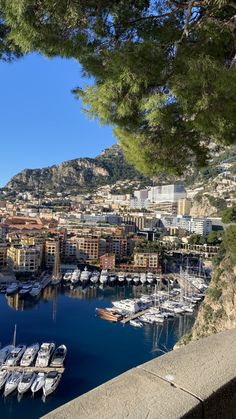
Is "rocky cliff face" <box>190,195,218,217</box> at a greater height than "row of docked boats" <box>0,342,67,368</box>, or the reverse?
"rocky cliff face" <box>190,195,218,217</box>

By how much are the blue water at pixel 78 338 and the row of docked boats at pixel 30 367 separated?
245 millimetres

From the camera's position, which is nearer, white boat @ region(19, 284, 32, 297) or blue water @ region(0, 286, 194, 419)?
blue water @ region(0, 286, 194, 419)

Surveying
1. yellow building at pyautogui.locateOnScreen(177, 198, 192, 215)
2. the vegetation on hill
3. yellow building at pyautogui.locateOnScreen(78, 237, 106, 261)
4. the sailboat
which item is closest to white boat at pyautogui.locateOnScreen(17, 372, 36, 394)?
the vegetation on hill

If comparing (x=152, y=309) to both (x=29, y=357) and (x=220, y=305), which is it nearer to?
(x=220, y=305)

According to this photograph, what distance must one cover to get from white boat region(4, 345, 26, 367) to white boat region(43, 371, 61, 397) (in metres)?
1.30

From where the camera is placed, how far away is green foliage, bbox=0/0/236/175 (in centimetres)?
195

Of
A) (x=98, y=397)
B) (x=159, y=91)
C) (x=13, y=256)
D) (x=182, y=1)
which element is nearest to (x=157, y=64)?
(x=159, y=91)

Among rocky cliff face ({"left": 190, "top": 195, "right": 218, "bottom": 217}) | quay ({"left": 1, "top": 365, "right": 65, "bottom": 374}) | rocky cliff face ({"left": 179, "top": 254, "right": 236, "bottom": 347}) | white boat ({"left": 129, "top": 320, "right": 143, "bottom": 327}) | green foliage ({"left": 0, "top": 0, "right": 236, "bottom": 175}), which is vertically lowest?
quay ({"left": 1, "top": 365, "right": 65, "bottom": 374})

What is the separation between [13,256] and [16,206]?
39480mm

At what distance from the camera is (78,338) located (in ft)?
47.8

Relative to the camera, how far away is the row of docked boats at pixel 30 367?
1016 cm

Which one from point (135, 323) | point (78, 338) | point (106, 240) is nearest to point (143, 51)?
point (78, 338)

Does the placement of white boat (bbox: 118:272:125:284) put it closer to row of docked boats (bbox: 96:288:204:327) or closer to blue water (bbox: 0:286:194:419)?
blue water (bbox: 0:286:194:419)

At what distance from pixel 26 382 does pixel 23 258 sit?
15809 mm
